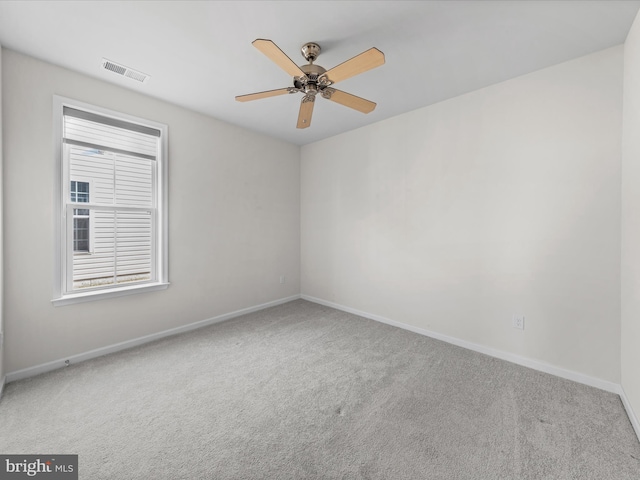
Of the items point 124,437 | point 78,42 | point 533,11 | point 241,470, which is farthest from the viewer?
point 78,42

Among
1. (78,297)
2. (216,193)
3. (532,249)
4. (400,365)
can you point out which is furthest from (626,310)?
(78,297)

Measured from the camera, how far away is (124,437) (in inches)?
63.9

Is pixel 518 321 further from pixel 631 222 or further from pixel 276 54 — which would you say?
pixel 276 54

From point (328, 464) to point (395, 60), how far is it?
9.41 ft

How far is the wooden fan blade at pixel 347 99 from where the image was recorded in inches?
82.0

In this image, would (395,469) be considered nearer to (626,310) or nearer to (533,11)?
(626,310)

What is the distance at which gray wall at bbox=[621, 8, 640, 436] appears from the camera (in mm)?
1717

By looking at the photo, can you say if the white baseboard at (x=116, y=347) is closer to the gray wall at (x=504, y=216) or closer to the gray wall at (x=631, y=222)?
the gray wall at (x=504, y=216)

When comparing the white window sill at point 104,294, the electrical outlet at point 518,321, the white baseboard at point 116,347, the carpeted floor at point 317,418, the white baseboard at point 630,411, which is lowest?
the carpeted floor at point 317,418

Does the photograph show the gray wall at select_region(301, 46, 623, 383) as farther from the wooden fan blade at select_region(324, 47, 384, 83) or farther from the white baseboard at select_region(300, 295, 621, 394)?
the wooden fan blade at select_region(324, 47, 384, 83)

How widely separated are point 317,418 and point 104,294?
232cm

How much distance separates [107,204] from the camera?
2688 millimetres

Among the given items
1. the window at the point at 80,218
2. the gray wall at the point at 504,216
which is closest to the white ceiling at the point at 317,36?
the gray wall at the point at 504,216

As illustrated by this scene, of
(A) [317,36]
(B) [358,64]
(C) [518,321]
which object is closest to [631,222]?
(C) [518,321]
